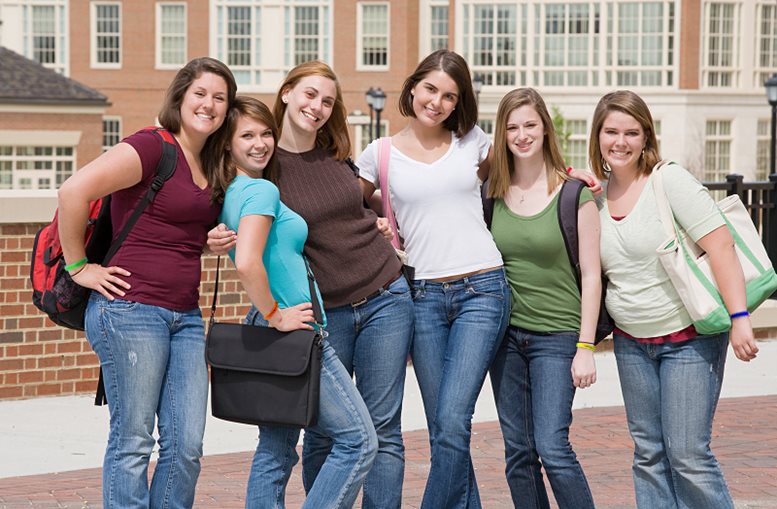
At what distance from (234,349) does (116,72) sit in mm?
48347

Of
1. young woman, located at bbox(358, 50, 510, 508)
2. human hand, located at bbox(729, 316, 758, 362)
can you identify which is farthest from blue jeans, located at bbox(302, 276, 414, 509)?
human hand, located at bbox(729, 316, 758, 362)

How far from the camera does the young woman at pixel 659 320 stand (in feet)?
16.2

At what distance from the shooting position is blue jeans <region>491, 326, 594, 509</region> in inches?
204

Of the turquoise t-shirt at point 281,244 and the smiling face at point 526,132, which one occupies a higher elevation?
the smiling face at point 526,132

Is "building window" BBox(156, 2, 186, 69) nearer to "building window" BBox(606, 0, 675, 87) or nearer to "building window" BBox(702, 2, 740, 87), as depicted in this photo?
"building window" BBox(606, 0, 675, 87)

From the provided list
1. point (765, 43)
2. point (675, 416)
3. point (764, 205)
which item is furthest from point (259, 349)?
point (765, 43)

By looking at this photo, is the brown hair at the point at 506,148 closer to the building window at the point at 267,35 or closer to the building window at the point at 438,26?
the building window at the point at 438,26

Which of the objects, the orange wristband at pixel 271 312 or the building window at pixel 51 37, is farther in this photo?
the building window at pixel 51 37

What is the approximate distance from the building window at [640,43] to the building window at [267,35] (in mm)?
10832

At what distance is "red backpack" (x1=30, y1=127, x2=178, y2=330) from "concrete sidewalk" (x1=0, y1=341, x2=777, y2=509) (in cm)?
178

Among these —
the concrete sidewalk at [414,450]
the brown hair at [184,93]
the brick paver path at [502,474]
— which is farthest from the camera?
the concrete sidewalk at [414,450]

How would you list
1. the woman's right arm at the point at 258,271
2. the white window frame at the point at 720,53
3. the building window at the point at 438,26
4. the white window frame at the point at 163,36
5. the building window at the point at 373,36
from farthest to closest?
the white window frame at the point at 163,36 → the building window at the point at 438,26 → the building window at the point at 373,36 → the white window frame at the point at 720,53 → the woman's right arm at the point at 258,271

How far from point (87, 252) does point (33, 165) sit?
39945 mm

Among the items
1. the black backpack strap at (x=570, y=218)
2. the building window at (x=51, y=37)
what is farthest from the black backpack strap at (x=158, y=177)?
the building window at (x=51, y=37)
